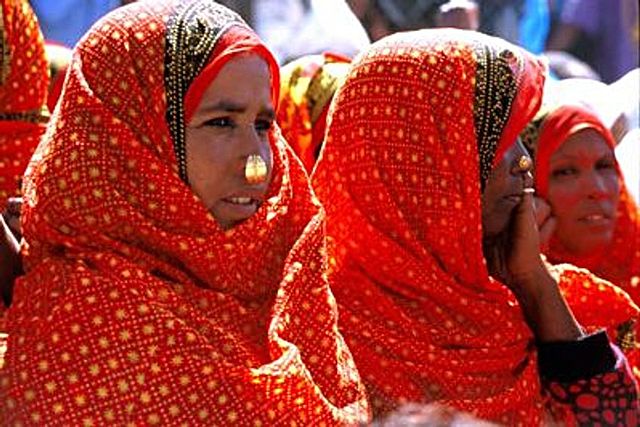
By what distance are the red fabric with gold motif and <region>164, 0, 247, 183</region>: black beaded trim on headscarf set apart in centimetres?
153

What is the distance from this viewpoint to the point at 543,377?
352cm

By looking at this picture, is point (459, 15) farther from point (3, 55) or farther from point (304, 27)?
point (3, 55)

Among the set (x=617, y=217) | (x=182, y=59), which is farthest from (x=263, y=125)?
(x=617, y=217)

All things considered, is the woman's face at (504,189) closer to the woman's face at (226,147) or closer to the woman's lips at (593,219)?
the woman's face at (226,147)

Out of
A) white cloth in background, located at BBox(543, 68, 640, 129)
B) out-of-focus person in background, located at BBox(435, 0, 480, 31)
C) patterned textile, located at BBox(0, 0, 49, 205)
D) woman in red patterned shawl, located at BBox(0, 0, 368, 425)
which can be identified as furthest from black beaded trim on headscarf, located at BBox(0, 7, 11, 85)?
out-of-focus person in background, located at BBox(435, 0, 480, 31)

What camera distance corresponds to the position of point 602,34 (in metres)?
7.29

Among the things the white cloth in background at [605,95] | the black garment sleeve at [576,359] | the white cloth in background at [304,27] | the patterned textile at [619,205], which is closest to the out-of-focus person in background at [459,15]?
the white cloth in background at [304,27]

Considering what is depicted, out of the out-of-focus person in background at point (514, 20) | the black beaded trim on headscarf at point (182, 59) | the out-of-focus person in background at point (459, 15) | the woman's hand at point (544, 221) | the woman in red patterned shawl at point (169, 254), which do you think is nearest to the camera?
the woman in red patterned shawl at point (169, 254)

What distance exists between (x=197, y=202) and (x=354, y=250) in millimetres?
570

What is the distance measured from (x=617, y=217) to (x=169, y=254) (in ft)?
6.81

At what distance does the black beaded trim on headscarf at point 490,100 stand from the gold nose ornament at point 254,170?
0.61 meters

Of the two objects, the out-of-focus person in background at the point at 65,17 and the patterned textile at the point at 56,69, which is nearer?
the patterned textile at the point at 56,69

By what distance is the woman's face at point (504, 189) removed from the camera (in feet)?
11.2

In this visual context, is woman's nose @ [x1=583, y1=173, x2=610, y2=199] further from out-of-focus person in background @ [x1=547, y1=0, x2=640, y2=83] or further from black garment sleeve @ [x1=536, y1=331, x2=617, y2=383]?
out-of-focus person in background @ [x1=547, y1=0, x2=640, y2=83]
